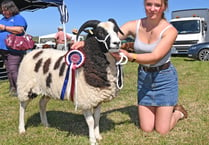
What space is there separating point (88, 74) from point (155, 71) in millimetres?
966

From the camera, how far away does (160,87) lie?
379cm

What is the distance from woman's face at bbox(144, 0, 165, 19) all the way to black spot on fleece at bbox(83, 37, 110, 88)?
0.80m

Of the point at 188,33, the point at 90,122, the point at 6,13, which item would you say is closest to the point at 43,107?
the point at 90,122

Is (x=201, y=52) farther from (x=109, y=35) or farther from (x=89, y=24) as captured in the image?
(x=109, y=35)

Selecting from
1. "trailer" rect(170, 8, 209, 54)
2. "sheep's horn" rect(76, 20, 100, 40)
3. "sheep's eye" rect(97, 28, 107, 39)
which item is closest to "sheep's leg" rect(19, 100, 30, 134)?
"sheep's horn" rect(76, 20, 100, 40)

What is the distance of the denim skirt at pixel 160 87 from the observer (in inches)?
148

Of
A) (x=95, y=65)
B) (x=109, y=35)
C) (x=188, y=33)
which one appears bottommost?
(x=188, y=33)

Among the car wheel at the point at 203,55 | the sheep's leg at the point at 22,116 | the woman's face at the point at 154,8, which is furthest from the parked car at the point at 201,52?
the sheep's leg at the point at 22,116

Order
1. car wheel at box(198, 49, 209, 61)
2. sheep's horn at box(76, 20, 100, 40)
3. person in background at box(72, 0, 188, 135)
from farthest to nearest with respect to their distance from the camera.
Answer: car wheel at box(198, 49, 209, 61) < person in background at box(72, 0, 188, 135) < sheep's horn at box(76, 20, 100, 40)

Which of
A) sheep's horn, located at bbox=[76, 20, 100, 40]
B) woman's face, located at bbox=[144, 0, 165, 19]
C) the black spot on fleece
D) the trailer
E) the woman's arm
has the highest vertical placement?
woman's face, located at bbox=[144, 0, 165, 19]


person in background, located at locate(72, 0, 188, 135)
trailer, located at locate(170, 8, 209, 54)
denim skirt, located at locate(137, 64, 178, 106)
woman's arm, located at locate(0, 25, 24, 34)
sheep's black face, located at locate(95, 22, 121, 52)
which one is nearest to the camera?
sheep's black face, located at locate(95, 22, 121, 52)

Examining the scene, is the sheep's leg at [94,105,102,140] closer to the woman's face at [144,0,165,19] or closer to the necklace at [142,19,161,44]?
the necklace at [142,19,161,44]

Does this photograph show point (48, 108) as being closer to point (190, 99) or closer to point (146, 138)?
point (146, 138)

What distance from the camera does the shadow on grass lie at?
4074 mm
